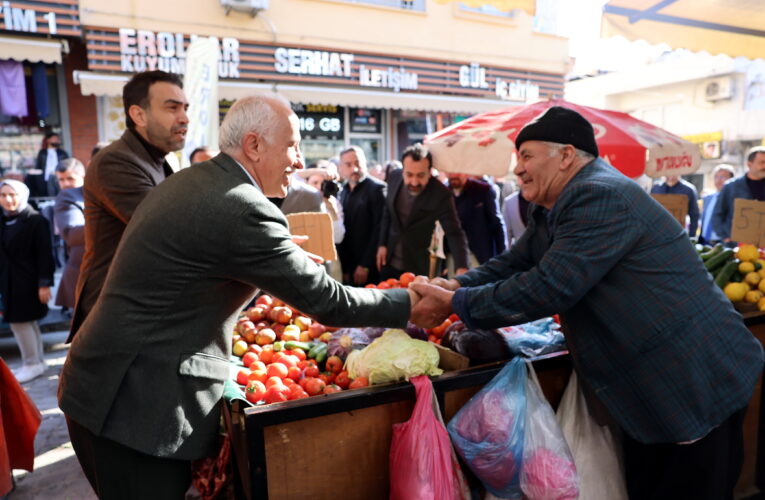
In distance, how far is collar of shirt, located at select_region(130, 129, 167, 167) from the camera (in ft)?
8.96

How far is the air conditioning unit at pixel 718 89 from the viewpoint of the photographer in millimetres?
20391

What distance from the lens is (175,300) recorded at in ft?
5.41

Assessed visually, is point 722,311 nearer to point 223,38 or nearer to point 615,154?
point 615,154

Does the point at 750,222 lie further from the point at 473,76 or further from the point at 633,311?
the point at 473,76

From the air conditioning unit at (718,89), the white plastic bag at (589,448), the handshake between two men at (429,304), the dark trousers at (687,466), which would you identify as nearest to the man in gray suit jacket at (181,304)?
the handshake between two men at (429,304)

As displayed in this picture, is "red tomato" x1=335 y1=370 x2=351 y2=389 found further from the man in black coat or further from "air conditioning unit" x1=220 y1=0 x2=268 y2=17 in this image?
"air conditioning unit" x1=220 y1=0 x2=268 y2=17

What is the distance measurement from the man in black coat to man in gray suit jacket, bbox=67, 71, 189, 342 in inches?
109

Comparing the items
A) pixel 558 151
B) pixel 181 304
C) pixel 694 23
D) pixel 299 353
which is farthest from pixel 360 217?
pixel 181 304

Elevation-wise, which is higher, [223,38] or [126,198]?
[223,38]

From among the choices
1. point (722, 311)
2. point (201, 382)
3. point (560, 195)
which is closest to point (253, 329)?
point (201, 382)

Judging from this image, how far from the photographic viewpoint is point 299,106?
37.8 feet

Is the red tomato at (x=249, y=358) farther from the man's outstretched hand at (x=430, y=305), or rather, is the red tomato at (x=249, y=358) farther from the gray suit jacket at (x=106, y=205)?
the man's outstretched hand at (x=430, y=305)

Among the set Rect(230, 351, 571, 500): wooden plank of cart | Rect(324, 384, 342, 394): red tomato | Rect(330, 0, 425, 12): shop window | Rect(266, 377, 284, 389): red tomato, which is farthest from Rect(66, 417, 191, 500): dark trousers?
Rect(330, 0, 425, 12): shop window

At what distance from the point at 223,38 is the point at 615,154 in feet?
26.7
